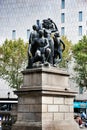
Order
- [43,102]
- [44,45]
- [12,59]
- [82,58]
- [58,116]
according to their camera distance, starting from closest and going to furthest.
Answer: [43,102], [58,116], [44,45], [82,58], [12,59]

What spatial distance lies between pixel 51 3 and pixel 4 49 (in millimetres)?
16414

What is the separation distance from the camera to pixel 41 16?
74.3m

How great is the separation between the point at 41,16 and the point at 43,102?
54.9 m

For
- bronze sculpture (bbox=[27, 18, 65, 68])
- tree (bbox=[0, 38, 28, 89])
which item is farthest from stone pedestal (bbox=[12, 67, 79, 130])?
tree (bbox=[0, 38, 28, 89])

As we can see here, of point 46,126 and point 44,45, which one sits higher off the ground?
point 44,45

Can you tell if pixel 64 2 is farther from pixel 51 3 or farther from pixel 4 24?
pixel 4 24

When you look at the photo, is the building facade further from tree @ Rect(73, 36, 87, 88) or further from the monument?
the monument

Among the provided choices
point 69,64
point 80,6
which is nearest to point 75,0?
point 80,6

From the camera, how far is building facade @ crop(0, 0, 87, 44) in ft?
232

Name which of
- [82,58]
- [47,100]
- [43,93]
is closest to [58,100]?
[47,100]

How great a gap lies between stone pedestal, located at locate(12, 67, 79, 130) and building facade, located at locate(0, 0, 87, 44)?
49.1 metres

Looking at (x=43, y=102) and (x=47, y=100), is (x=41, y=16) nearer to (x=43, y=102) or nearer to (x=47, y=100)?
(x=47, y=100)

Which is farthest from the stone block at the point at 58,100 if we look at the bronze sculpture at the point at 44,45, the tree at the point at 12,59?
the tree at the point at 12,59

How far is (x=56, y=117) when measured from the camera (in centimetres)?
2141
